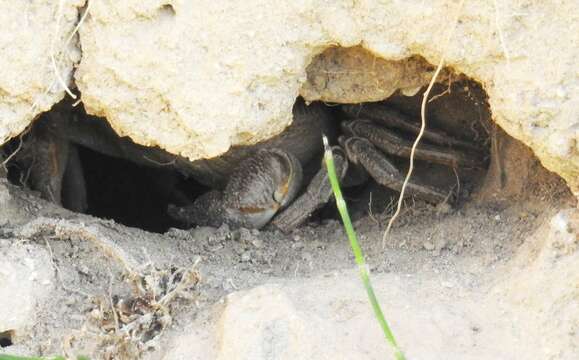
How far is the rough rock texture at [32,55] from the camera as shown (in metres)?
2.38

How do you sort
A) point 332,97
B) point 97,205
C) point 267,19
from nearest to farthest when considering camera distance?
point 267,19 < point 332,97 < point 97,205

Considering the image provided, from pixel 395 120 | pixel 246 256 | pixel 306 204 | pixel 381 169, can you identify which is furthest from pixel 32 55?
pixel 395 120

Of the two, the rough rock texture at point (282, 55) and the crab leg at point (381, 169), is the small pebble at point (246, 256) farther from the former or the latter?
the crab leg at point (381, 169)

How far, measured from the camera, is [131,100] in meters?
2.50

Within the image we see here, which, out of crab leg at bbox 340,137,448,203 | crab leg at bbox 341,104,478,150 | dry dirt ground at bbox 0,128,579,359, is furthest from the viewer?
crab leg at bbox 341,104,478,150

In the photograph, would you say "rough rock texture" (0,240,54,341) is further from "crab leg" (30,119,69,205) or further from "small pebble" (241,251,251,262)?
"crab leg" (30,119,69,205)

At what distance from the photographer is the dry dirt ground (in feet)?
7.13

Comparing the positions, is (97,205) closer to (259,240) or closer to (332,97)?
(259,240)

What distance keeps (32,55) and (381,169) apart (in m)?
1.57

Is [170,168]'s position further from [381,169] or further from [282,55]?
[282,55]

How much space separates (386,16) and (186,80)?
573 mm

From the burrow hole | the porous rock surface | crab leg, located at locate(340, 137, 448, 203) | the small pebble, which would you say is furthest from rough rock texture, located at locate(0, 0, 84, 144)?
crab leg, located at locate(340, 137, 448, 203)

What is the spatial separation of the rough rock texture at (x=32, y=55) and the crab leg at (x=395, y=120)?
153cm

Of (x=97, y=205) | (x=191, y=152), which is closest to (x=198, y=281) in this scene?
(x=191, y=152)
